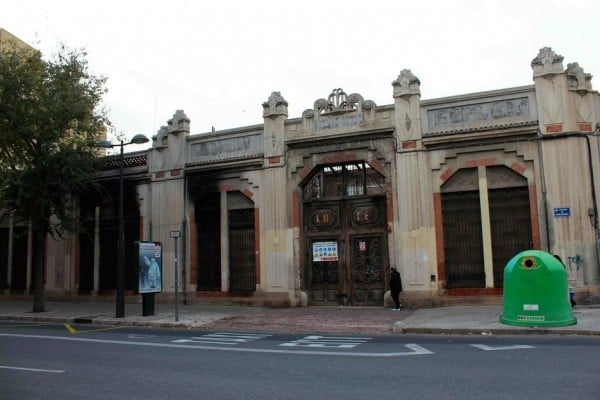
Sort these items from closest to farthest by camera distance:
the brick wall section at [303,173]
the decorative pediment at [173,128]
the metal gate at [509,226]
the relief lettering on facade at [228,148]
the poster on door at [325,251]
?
the metal gate at [509,226], the poster on door at [325,251], the brick wall section at [303,173], the relief lettering on facade at [228,148], the decorative pediment at [173,128]

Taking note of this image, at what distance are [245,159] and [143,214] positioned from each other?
5.13 metres

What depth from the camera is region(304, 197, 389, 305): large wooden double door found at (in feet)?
61.8

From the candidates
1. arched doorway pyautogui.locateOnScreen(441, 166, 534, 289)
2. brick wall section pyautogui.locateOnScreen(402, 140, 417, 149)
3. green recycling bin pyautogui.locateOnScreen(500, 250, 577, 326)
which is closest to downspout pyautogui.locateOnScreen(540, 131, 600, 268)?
arched doorway pyautogui.locateOnScreen(441, 166, 534, 289)

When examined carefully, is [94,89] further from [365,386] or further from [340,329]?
[365,386]

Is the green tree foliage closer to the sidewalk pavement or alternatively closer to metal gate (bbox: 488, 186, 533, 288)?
the sidewalk pavement

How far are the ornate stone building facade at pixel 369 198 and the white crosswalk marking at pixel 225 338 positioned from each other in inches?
187

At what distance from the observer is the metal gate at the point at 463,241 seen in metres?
17.4

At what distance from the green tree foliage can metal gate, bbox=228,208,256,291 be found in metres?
5.79

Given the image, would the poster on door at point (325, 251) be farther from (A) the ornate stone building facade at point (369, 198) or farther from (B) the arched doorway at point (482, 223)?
(B) the arched doorway at point (482, 223)

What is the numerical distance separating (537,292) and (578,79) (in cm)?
809

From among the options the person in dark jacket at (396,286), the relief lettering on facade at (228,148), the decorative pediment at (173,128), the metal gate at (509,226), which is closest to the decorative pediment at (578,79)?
the metal gate at (509,226)

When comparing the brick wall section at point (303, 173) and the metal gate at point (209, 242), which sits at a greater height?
the brick wall section at point (303, 173)

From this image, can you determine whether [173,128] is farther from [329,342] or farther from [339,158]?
[329,342]

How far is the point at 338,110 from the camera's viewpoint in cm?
1945
